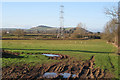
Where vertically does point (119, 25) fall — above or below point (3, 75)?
above

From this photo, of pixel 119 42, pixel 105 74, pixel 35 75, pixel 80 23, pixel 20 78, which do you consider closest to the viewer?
pixel 20 78

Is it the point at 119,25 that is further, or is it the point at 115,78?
the point at 119,25

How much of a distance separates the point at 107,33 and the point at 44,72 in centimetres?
4870

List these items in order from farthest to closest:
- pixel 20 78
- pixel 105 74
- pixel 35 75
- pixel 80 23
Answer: pixel 80 23 < pixel 105 74 < pixel 35 75 < pixel 20 78

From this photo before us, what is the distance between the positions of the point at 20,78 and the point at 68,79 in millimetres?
2632

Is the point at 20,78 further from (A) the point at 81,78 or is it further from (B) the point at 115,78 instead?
(B) the point at 115,78

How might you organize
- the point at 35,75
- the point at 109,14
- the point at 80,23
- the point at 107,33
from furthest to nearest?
the point at 80,23 → the point at 107,33 → the point at 109,14 → the point at 35,75

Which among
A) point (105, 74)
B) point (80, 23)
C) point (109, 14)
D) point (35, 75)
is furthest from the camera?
point (80, 23)

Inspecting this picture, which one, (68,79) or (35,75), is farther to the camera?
(35,75)

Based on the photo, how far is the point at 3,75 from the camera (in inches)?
442

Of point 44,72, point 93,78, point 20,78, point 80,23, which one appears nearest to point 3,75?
point 20,78

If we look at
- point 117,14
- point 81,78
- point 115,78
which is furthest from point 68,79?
point 117,14

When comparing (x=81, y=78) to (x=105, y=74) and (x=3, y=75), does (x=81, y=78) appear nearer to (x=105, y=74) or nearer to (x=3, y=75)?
(x=105, y=74)

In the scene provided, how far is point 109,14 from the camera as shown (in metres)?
30.2
